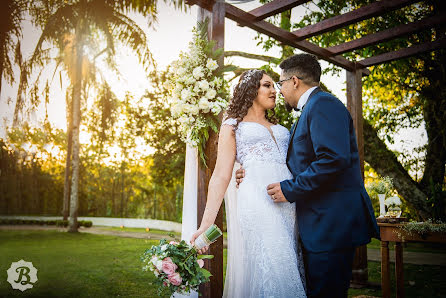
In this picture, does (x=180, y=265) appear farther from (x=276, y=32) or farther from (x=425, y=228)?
(x=276, y=32)

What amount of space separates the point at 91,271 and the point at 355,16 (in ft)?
21.5

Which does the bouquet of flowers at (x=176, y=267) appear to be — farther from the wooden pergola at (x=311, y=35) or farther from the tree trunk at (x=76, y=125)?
the tree trunk at (x=76, y=125)

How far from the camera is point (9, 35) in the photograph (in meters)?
5.56

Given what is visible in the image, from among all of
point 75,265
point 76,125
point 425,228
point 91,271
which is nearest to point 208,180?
point 425,228

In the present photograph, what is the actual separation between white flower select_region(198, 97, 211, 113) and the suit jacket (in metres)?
1.14

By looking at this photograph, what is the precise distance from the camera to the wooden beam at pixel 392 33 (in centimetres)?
416

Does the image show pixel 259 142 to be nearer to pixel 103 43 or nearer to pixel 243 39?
pixel 243 39

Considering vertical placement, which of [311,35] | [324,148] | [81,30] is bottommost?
[324,148]

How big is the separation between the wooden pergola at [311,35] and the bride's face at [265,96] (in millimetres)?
748

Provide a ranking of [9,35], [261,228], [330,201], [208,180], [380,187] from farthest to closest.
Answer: [9,35] → [380,187] → [208,180] → [261,228] → [330,201]

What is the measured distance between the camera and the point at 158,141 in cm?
1638

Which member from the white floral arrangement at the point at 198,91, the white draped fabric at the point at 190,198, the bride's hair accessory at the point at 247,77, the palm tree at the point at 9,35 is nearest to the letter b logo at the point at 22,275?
the palm tree at the point at 9,35

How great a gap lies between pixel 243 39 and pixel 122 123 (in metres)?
14.2

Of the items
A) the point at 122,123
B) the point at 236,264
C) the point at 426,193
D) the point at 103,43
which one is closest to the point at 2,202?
the point at 103,43
